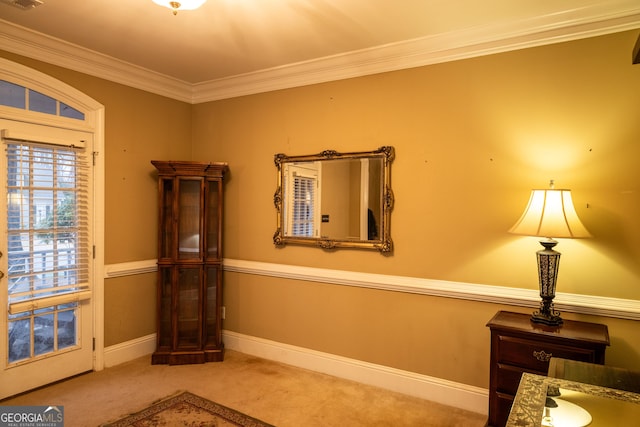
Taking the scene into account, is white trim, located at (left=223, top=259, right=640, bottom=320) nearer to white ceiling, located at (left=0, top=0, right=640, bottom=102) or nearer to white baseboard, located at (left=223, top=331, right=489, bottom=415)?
white baseboard, located at (left=223, top=331, right=489, bottom=415)

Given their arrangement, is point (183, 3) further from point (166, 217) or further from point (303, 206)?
point (166, 217)

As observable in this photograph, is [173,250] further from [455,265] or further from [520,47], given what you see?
[520,47]

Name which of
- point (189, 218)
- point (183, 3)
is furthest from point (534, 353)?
point (189, 218)

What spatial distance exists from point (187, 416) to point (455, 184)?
2474 millimetres

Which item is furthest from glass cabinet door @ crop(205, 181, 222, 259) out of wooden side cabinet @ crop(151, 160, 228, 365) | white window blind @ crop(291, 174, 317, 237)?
white window blind @ crop(291, 174, 317, 237)

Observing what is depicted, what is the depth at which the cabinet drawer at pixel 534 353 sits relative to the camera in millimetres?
2125

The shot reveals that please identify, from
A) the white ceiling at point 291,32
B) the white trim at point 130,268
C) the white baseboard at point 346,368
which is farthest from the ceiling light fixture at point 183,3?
the white baseboard at point 346,368

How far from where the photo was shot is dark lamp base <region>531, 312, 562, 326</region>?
236cm

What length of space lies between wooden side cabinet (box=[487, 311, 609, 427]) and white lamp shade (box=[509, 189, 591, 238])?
1.77 feet

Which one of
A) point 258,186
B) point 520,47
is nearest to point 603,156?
point 520,47

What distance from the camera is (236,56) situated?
11.1ft

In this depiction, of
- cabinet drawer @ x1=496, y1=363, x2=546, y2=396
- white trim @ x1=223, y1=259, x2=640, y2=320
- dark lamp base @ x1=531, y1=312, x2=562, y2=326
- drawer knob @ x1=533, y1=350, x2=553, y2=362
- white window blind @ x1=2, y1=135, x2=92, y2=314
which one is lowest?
cabinet drawer @ x1=496, y1=363, x2=546, y2=396

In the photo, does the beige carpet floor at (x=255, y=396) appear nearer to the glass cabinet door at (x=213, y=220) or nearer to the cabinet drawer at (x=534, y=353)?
the cabinet drawer at (x=534, y=353)

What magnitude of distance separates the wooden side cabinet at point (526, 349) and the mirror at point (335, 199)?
1.08 metres
